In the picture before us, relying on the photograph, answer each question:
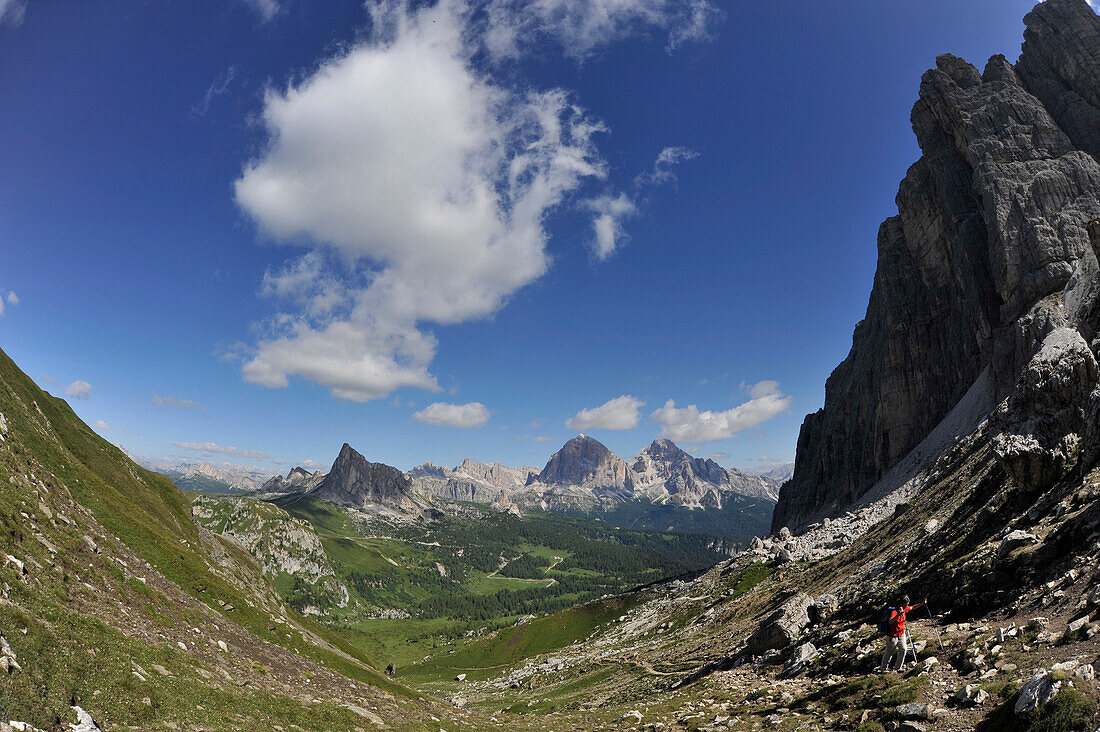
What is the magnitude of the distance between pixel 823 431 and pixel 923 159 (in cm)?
10121

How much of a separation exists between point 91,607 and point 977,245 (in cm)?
17454

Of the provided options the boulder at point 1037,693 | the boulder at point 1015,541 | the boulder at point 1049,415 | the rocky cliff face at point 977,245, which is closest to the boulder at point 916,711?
the boulder at point 1037,693

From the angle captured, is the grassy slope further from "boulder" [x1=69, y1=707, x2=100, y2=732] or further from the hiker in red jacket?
the hiker in red jacket

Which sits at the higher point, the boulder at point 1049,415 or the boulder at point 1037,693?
the boulder at point 1049,415

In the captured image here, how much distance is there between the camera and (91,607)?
1024 inches

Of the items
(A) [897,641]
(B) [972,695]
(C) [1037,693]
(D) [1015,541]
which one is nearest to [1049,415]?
(D) [1015,541]

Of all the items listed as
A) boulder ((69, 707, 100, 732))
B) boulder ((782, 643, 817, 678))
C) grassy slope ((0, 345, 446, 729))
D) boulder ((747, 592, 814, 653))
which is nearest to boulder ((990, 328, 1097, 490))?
boulder ((782, 643, 817, 678))

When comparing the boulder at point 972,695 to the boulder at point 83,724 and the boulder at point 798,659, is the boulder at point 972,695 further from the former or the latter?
the boulder at point 83,724

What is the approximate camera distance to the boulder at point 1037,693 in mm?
12238

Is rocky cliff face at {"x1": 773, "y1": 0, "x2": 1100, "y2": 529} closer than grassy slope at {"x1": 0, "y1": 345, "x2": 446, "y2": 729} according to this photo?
No

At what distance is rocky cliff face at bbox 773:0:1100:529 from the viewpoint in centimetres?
9562

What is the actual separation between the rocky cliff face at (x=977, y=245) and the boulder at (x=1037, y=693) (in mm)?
84822

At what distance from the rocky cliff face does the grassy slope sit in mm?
107740

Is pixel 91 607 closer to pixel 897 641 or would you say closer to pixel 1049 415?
pixel 897 641
